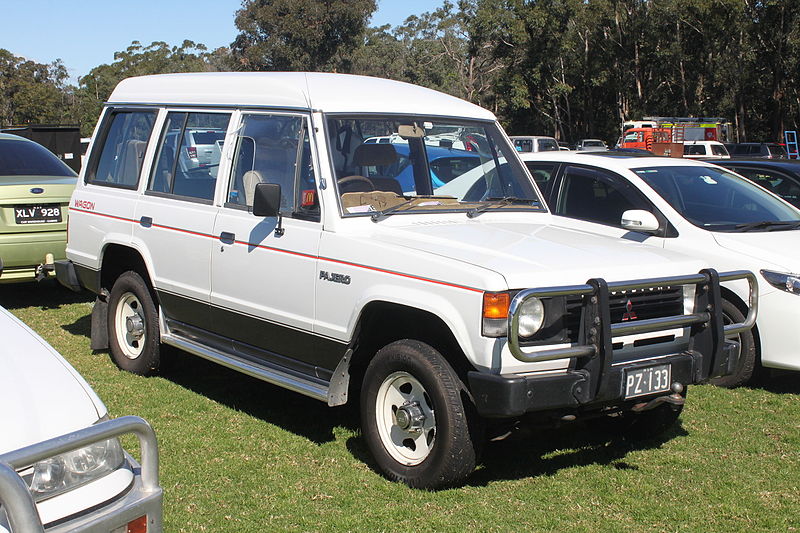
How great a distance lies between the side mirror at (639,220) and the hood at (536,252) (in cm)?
141

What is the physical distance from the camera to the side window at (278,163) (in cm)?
563

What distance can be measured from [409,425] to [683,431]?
2229 millimetres

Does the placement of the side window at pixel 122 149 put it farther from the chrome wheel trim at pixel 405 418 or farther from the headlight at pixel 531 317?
the headlight at pixel 531 317

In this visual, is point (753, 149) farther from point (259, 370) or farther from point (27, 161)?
point (259, 370)

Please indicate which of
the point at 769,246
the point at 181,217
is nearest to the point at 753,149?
the point at 769,246

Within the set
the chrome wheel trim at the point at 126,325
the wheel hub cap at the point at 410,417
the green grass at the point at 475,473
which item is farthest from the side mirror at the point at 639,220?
the chrome wheel trim at the point at 126,325

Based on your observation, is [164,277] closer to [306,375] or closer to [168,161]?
[168,161]

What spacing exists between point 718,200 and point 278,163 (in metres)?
4.00

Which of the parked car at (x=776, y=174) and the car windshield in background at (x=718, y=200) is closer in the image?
the car windshield in background at (x=718, y=200)

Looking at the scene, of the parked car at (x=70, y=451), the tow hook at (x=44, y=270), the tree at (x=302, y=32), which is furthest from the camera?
the tree at (x=302, y=32)

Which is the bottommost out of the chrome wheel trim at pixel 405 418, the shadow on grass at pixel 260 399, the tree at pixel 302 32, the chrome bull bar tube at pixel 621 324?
the shadow on grass at pixel 260 399

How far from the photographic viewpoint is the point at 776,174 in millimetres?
9828

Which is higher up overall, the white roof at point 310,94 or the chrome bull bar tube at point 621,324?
the white roof at point 310,94

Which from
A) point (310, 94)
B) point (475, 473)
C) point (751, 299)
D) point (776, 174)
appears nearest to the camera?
point (751, 299)
